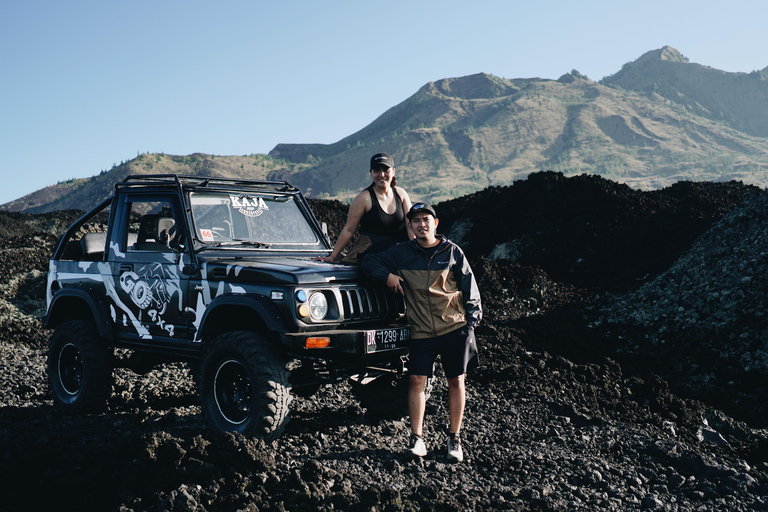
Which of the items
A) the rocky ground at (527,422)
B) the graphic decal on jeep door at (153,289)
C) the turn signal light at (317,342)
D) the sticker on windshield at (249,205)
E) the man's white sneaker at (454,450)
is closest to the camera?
the rocky ground at (527,422)

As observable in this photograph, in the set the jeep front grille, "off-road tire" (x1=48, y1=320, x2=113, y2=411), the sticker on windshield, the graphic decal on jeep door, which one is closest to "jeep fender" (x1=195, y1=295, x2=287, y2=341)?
the graphic decal on jeep door

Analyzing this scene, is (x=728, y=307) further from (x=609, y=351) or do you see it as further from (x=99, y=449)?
(x=99, y=449)

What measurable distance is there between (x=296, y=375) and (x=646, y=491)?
2.92m

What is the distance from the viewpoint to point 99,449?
16.4ft

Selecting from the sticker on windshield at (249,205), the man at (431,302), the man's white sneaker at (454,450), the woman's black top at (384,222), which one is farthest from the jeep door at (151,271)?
the man's white sneaker at (454,450)

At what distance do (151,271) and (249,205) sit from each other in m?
1.11

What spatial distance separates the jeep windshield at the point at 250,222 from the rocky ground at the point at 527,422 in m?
1.75

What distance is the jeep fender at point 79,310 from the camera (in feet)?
21.2

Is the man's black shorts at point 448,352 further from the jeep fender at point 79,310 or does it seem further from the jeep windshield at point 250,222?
the jeep fender at point 79,310

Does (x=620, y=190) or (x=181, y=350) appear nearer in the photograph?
(x=181, y=350)

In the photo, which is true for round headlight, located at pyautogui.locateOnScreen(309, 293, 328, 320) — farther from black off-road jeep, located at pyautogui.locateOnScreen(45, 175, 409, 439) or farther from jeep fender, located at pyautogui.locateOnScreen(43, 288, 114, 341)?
jeep fender, located at pyautogui.locateOnScreen(43, 288, 114, 341)

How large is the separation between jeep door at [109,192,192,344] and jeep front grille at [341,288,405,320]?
1484 mm

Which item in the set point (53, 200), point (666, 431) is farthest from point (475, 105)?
point (666, 431)

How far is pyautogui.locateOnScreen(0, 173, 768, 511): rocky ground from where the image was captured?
4.65 metres
